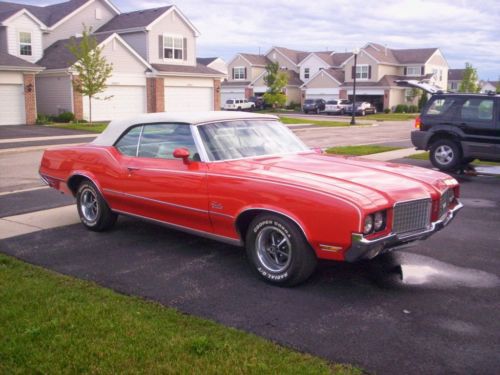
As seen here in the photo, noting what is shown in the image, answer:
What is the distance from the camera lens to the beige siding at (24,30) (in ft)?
107

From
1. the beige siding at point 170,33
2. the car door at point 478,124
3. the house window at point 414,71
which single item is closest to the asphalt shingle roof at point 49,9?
the beige siding at point 170,33

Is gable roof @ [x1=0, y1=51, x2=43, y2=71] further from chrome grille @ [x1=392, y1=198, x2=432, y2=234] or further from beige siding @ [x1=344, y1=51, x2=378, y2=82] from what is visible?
beige siding @ [x1=344, y1=51, x2=378, y2=82]

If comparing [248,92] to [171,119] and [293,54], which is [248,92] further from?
[171,119]

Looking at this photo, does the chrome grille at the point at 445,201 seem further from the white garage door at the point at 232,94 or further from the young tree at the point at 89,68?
the white garage door at the point at 232,94

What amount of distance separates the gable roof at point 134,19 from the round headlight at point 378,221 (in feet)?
113

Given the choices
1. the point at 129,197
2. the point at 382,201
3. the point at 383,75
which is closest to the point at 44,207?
the point at 129,197

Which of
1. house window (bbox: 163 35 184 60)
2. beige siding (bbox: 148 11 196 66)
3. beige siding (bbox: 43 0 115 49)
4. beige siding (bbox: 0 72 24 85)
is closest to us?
beige siding (bbox: 0 72 24 85)

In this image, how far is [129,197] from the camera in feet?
21.1

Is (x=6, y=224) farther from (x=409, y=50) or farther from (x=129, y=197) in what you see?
→ (x=409, y=50)

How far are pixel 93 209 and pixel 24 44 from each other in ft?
98.7

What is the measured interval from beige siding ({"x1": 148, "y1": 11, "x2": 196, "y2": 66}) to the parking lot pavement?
103ft

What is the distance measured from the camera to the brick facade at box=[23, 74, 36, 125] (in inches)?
1174

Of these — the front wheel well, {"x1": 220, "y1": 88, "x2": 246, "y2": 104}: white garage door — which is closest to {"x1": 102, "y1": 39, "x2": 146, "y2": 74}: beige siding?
the front wheel well

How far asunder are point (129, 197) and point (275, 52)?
69277 millimetres
